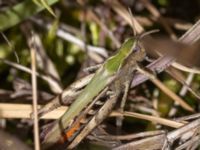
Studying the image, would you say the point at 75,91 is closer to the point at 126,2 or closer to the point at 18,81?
the point at 18,81

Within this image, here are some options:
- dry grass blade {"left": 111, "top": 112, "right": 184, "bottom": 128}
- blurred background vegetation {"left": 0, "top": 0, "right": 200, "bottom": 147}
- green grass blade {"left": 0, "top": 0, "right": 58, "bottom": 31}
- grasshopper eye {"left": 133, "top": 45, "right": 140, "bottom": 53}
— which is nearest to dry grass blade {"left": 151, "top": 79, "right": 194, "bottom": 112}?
blurred background vegetation {"left": 0, "top": 0, "right": 200, "bottom": 147}

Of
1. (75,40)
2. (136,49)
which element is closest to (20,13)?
(75,40)

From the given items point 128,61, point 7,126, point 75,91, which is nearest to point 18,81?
point 7,126

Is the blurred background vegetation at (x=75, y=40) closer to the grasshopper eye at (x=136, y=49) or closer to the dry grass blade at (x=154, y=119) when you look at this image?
the dry grass blade at (x=154, y=119)

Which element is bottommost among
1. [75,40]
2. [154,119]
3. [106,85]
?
[154,119]

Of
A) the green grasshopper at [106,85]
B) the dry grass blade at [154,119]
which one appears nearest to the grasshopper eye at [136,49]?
the green grasshopper at [106,85]

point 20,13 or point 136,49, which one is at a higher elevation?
point 20,13

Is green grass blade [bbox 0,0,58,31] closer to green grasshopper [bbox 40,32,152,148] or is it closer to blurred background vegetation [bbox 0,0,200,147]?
blurred background vegetation [bbox 0,0,200,147]

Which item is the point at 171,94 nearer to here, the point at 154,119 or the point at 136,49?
the point at 154,119
